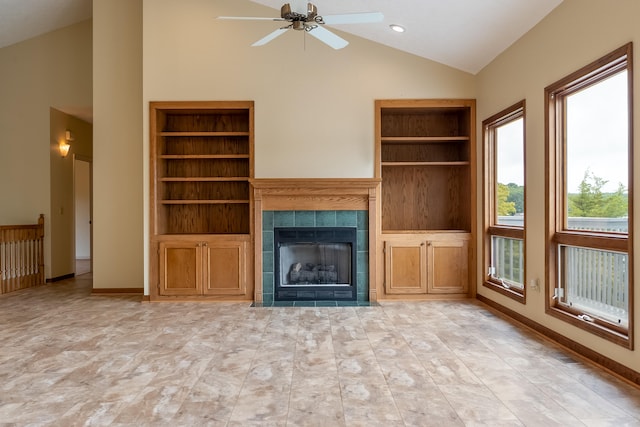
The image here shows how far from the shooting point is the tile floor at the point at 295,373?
7.18ft

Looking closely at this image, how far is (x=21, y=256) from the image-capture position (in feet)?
19.8

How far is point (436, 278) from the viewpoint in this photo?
516cm

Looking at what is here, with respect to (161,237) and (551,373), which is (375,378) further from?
(161,237)

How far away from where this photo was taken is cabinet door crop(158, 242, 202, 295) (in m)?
5.10

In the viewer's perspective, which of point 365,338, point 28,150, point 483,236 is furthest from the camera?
point 28,150

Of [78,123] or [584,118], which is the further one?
[78,123]

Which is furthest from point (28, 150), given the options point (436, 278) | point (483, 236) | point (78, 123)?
point (483, 236)

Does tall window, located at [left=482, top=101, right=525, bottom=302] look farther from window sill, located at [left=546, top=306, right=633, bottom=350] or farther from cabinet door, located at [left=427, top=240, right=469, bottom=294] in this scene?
window sill, located at [left=546, top=306, right=633, bottom=350]

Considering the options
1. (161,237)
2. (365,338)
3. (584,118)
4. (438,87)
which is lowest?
(365,338)

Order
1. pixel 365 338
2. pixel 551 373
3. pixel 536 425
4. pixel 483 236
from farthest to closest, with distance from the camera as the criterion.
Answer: pixel 483 236 < pixel 365 338 < pixel 551 373 < pixel 536 425

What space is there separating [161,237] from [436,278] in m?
3.45

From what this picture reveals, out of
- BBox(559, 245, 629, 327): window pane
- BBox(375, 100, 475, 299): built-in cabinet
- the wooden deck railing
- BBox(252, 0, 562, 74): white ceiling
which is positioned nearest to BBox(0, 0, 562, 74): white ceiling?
BBox(252, 0, 562, 74): white ceiling

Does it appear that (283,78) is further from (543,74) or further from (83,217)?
(83,217)

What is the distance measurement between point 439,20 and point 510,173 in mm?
1772
